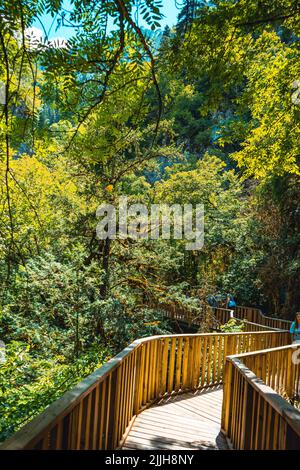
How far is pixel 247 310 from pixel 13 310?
10.5m

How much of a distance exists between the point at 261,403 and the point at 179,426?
1628 millimetres

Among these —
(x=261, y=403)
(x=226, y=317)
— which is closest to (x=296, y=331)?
(x=226, y=317)

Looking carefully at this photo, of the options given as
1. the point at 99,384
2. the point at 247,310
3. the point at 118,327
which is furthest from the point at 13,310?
the point at 247,310

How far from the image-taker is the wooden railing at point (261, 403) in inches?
87.7

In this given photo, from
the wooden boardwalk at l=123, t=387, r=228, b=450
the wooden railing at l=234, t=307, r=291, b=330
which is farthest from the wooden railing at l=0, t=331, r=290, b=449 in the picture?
the wooden railing at l=234, t=307, r=291, b=330

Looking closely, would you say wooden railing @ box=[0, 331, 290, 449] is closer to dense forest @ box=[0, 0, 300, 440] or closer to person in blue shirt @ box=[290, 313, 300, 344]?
dense forest @ box=[0, 0, 300, 440]

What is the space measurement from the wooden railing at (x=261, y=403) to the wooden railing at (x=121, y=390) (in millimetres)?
1096

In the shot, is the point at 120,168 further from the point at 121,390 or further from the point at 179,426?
the point at 121,390

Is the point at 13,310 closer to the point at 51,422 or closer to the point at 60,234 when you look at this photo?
the point at 60,234

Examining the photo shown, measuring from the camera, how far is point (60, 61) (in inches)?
114

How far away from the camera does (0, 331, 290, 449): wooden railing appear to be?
170 centimetres

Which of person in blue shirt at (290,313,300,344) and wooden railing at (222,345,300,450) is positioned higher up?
wooden railing at (222,345,300,450)

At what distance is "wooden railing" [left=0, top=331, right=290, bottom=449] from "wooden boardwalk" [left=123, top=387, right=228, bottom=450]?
0.46ft

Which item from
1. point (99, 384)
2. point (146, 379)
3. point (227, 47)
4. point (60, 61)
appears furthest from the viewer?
point (146, 379)
